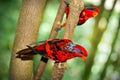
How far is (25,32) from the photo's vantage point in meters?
0.72

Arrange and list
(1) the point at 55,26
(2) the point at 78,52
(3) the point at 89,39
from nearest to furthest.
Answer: (2) the point at 78,52
(1) the point at 55,26
(3) the point at 89,39

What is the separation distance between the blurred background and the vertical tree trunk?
2.90ft

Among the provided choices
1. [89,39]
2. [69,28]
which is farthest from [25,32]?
[89,39]

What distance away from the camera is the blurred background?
1.61 metres

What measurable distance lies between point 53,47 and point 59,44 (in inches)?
0.6

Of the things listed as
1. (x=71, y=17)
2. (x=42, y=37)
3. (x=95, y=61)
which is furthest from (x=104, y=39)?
(x=71, y=17)

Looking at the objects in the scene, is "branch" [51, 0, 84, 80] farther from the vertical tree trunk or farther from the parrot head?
the vertical tree trunk

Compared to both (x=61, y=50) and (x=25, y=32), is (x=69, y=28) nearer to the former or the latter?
(x=61, y=50)

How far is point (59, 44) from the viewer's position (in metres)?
0.50

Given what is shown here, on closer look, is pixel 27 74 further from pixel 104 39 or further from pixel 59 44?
pixel 104 39

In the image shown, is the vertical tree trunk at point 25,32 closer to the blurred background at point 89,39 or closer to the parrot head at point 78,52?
Answer: the parrot head at point 78,52

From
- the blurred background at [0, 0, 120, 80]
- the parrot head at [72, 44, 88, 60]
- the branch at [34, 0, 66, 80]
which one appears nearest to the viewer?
the parrot head at [72, 44, 88, 60]

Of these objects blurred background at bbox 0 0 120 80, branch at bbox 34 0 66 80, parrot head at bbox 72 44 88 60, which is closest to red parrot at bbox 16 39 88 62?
parrot head at bbox 72 44 88 60

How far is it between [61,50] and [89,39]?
4.82 ft
